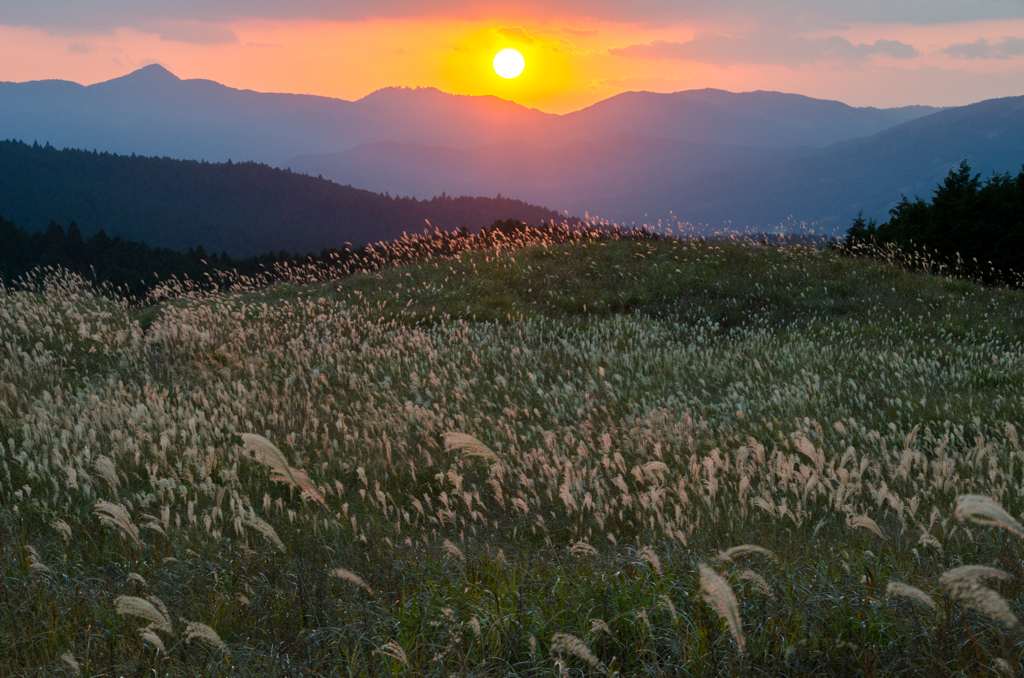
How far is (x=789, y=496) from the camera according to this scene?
4.04m

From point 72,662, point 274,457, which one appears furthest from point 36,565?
point 274,457

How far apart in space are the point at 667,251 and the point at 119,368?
12.8 metres

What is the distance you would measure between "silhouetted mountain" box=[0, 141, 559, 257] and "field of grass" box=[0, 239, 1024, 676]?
497 ft

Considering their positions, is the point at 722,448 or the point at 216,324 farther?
the point at 216,324

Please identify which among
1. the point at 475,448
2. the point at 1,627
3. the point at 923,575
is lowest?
the point at 1,627

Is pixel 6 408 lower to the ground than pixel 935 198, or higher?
lower

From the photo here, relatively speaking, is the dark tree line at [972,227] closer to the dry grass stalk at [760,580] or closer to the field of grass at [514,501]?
the field of grass at [514,501]

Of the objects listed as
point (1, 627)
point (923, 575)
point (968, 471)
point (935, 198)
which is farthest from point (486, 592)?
point (935, 198)

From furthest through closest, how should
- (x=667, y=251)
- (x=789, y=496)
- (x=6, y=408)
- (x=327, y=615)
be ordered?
(x=667, y=251) → (x=6, y=408) → (x=789, y=496) → (x=327, y=615)

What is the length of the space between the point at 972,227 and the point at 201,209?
8170 inches

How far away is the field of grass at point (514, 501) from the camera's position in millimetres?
2322

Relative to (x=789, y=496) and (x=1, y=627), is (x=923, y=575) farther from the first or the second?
(x=1, y=627)

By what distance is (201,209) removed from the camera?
19038 cm

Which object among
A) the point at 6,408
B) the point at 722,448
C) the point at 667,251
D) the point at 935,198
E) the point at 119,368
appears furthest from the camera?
the point at 935,198
